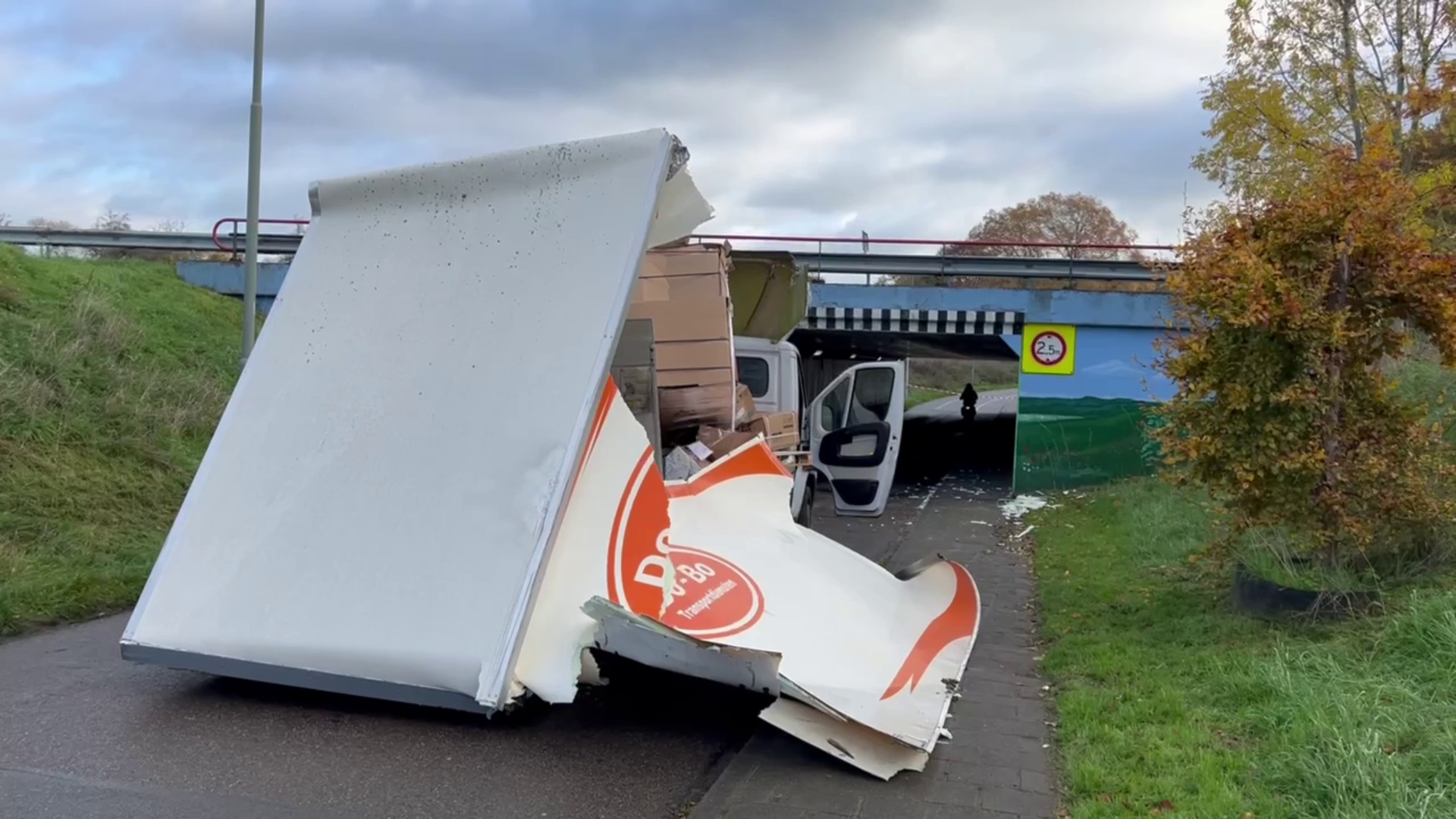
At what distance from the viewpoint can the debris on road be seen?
443 cm

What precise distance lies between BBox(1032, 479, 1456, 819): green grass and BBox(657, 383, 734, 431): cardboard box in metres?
3.00

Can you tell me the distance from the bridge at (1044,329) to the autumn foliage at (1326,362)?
23.4 feet

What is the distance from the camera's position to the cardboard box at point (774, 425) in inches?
383

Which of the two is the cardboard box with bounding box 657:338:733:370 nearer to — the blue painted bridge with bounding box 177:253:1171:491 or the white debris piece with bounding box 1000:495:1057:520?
the white debris piece with bounding box 1000:495:1057:520

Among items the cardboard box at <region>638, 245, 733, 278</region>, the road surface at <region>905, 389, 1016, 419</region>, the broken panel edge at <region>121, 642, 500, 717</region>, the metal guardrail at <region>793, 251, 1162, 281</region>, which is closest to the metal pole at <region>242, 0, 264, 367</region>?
the cardboard box at <region>638, 245, 733, 278</region>

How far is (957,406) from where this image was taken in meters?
50.8

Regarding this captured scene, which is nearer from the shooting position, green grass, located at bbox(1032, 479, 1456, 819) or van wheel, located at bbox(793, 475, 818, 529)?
green grass, located at bbox(1032, 479, 1456, 819)

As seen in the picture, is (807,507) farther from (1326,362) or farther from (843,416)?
(1326,362)

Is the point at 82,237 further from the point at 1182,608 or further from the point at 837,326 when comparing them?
the point at 1182,608

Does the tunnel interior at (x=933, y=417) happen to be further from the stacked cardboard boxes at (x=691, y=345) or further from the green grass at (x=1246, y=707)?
the green grass at (x=1246, y=707)

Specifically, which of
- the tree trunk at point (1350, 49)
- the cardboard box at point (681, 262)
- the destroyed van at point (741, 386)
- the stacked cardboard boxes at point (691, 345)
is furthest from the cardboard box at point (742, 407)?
the tree trunk at point (1350, 49)

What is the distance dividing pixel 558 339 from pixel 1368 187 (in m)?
4.96

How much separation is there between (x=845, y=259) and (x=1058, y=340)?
269 inches

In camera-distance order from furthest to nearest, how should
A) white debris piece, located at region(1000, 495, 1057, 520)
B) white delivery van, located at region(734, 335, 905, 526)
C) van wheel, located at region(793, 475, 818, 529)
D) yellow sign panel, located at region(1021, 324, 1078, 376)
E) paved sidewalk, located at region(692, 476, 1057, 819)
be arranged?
yellow sign panel, located at region(1021, 324, 1078, 376)
white debris piece, located at region(1000, 495, 1057, 520)
white delivery van, located at region(734, 335, 905, 526)
van wheel, located at region(793, 475, 818, 529)
paved sidewalk, located at region(692, 476, 1057, 819)
